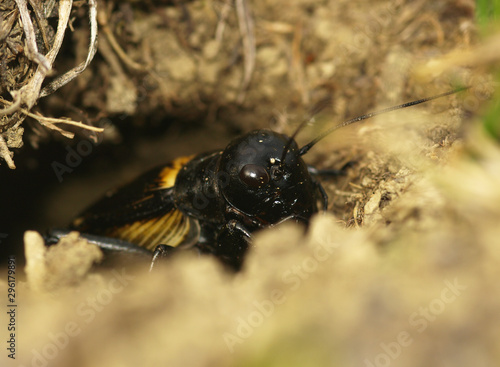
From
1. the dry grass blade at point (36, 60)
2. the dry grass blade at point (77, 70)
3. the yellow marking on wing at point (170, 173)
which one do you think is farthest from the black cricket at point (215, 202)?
the dry grass blade at point (77, 70)

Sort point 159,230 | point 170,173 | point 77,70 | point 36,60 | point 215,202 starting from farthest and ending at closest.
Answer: point 170,173, point 159,230, point 215,202, point 77,70, point 36,60

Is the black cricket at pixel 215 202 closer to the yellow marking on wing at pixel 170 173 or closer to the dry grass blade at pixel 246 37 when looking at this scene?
the yellow marking on wing at pixel 170 173

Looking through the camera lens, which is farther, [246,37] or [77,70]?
[246,37]

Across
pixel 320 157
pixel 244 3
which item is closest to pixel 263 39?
pixel 244 3

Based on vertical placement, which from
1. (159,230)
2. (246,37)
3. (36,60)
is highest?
(36,60)

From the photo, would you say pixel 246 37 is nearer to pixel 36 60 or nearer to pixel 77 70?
pixel 77 70

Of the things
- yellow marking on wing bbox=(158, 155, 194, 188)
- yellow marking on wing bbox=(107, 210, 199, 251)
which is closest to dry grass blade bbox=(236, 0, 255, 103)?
yellow marking on wing bbox=(158, 155, 194, 188)

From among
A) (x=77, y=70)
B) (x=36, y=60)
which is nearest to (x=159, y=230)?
(x=77, y=70)

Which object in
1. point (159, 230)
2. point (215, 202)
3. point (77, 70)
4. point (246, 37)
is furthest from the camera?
point (246, 37)
